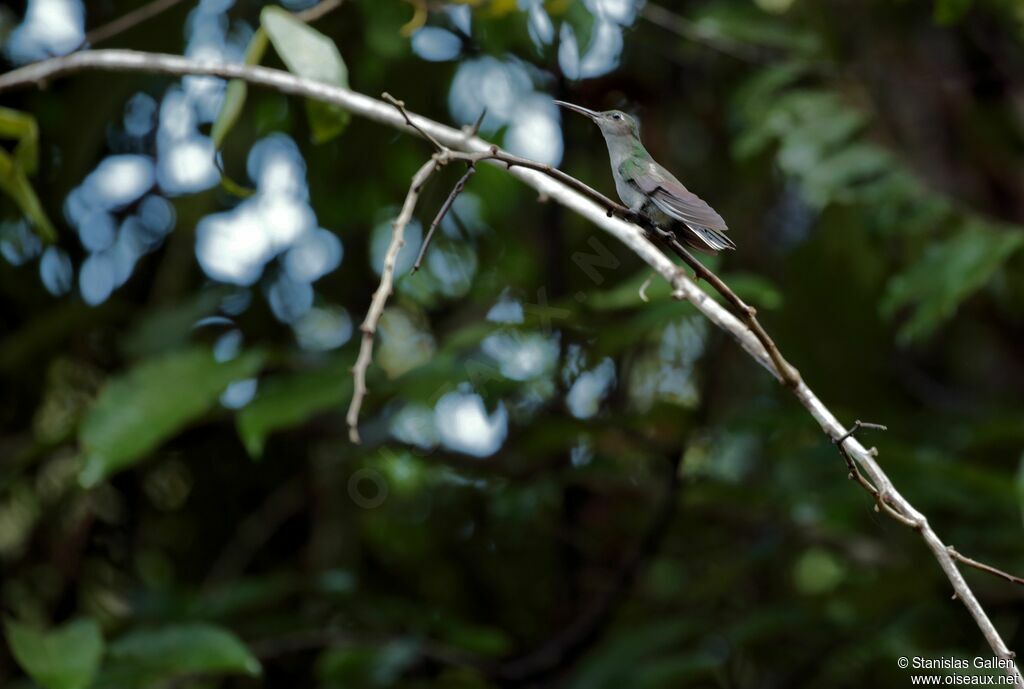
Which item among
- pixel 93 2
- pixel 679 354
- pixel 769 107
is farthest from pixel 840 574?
pixel 93 2

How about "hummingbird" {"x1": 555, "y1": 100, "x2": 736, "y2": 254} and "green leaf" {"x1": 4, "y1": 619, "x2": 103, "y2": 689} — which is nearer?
"hummingbird" {"x1": 555, "y1": 100, "x2": 736, "y2": 254}

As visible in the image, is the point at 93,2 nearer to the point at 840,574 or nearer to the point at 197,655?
the point at 197,655

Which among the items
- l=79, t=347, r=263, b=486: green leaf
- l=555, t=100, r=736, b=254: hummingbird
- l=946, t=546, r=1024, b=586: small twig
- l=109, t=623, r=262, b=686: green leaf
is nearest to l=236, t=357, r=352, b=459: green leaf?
l=79, t=347, r=263, b=486: green leaf

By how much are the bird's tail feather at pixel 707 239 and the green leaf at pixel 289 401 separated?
1697mm

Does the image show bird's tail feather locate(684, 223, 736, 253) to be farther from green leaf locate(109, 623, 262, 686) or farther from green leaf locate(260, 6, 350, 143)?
green leaf locate(109, 623, 262, 686)

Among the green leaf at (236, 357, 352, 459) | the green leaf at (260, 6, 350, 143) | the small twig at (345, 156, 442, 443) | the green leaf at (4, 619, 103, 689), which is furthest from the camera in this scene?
the green leaf at (236, 357, 352, 459)

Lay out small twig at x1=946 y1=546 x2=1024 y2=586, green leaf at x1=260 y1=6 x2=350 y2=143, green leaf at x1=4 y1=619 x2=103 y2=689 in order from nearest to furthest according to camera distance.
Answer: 1. small twig at x1=946 y1=546 x2=1024 y2=586
2. green leaf at x1=260 y1=6 x2=350 y2=143
3. green leaf at x1=4 y1=619 x2=103 y2=689

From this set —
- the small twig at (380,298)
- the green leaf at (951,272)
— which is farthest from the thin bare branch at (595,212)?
the green leaf at (951,272)

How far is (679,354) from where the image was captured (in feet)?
16.4

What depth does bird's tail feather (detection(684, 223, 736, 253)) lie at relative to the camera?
1.65 metres

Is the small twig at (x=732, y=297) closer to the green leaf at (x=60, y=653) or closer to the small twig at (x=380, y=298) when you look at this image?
the small twig at (x=380, y=298)

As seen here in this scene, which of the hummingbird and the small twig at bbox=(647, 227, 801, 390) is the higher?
the hummingbird

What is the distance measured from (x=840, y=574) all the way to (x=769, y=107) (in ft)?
8.85

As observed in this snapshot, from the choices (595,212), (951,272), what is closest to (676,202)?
(595,212)
